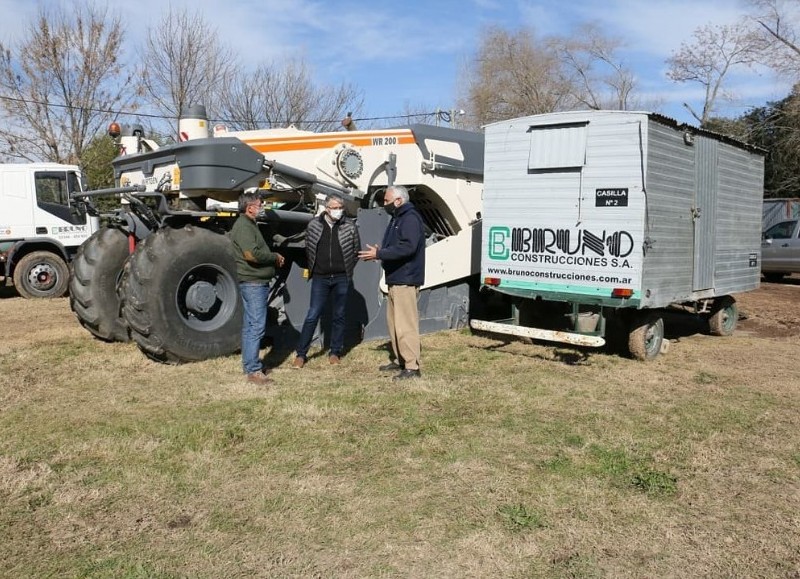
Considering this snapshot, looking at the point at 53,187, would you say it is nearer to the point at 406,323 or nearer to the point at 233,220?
the point at 233,220

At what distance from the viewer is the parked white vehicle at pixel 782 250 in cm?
1695

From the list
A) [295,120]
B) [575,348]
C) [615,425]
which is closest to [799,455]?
[615,425]

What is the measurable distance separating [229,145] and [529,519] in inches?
183

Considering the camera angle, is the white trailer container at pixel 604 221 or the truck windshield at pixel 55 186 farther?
the truck windshield at pixel 55 186

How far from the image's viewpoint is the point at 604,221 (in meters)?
7.10

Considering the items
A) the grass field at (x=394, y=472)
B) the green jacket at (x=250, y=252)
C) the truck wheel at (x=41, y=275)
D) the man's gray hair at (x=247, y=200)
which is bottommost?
the grass field at (x=394, y=472)

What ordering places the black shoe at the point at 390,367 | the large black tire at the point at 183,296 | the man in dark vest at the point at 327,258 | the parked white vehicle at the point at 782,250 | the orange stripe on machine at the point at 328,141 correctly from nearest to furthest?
the large black tire at the point at 183,296, the man in dark vest at the point at 327,258, the black shoe at the point at 390,367, the orange stripe on machine at the point at 328,141, the parked white vehicle at the point at 782,250

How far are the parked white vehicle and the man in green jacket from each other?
15.0 meters

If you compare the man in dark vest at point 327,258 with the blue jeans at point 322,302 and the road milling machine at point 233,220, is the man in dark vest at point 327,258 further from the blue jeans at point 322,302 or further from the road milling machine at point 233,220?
the road milling machine at point 233,220

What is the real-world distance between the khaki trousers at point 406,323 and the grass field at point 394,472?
0.26 metres

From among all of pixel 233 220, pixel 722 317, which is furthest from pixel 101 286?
pixel 722 317

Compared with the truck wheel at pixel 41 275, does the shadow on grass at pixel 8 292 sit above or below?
below

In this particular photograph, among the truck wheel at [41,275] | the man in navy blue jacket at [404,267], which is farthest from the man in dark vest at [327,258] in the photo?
the truck wheel at [41,275]

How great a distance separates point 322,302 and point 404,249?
104cm
